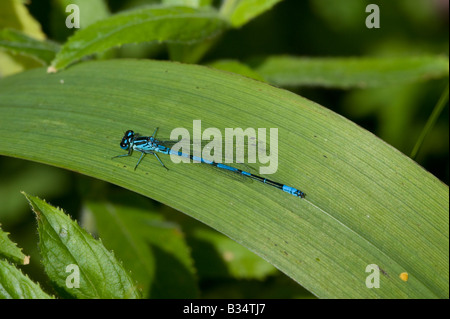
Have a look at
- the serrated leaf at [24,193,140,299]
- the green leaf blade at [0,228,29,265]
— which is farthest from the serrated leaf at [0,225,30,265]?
the serrated leaf at [24,193,140,299]

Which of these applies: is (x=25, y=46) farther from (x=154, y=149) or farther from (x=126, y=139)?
(x=154, y=149)

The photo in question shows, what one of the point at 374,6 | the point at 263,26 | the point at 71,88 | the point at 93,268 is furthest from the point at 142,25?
the point at 374,6

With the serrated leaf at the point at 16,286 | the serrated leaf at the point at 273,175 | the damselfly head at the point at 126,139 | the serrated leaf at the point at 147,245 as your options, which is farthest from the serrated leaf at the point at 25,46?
the serrated leaf at the point at 16,286

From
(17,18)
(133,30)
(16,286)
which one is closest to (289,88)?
(133,30)

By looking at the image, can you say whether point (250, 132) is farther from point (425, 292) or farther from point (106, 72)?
point (425, 292)

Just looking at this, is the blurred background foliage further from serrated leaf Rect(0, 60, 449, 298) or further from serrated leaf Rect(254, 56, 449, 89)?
serrated leaf Rect(0, 60, 449, 298)
